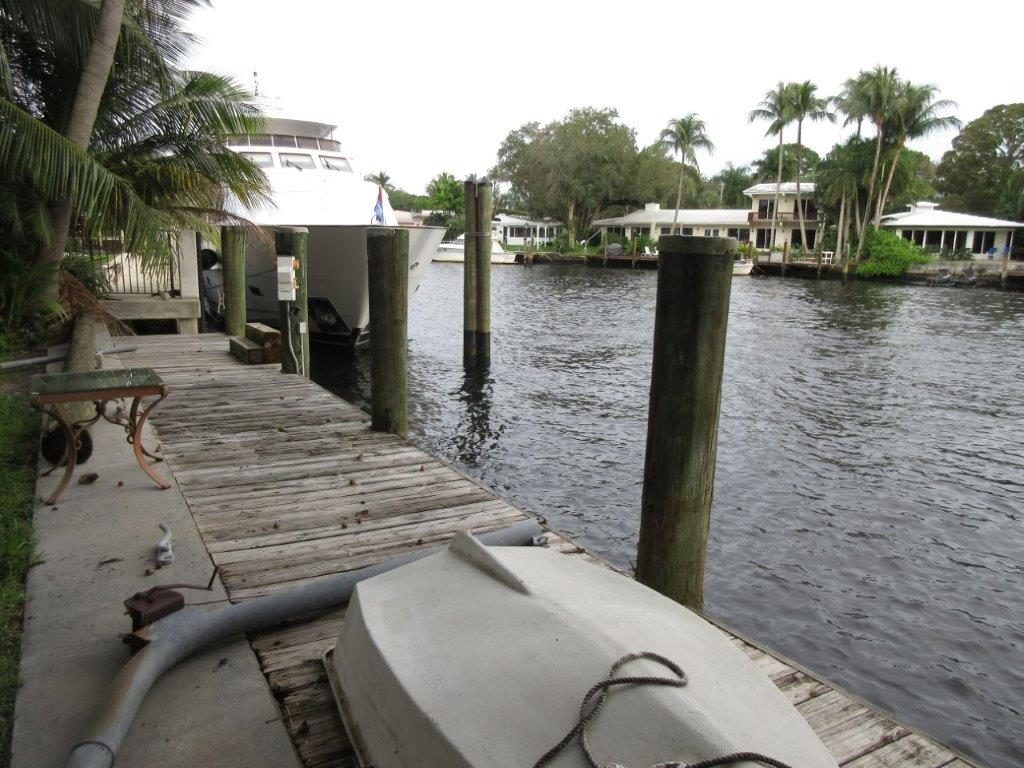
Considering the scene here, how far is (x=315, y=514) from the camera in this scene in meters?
4.81

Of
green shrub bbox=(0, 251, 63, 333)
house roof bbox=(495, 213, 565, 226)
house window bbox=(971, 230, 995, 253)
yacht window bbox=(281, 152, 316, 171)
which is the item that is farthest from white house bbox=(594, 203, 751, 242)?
green shrub bbox=(0, 251, 63, 333)

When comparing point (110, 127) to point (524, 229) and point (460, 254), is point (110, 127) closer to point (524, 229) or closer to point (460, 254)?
point (460, 254)

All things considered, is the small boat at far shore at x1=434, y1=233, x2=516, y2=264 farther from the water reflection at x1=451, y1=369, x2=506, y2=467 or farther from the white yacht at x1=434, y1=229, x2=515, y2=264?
the water reflection at x1=451, y1=369, x2=506, y2=467

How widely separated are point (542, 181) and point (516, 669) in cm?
7698

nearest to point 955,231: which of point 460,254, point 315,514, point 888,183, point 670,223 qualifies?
point 888,183

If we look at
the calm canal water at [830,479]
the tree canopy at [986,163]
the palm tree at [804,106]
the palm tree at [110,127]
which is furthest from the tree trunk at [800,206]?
the palm tree at [110,127]

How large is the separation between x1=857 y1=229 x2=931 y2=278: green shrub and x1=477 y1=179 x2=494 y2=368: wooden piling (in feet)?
131

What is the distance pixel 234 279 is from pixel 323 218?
4445 millimetres

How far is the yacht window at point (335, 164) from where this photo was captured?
18016 mm

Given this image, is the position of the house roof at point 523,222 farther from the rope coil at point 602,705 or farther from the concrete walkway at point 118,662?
the rope coil at point 602,705

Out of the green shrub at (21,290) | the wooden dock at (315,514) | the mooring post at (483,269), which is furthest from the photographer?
the mooring post at (483,269)

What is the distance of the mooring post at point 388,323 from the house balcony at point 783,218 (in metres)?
60.7

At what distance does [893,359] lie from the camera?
19625mm

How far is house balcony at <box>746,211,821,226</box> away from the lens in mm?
62812
